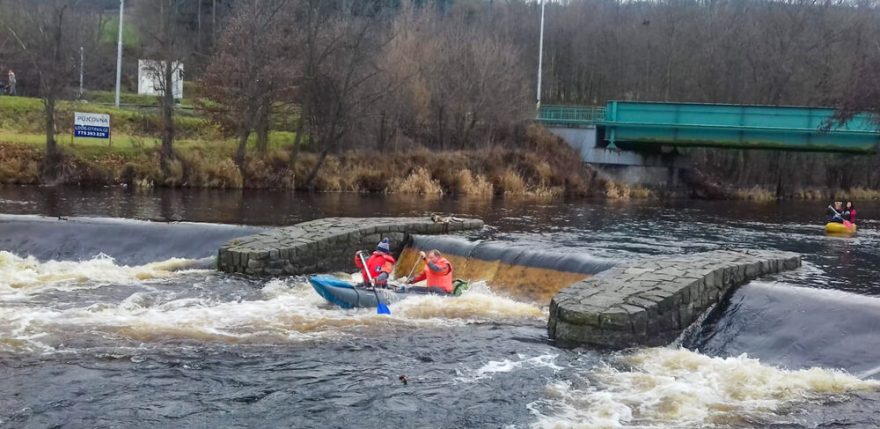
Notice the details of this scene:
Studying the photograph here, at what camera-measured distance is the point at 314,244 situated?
18688mm

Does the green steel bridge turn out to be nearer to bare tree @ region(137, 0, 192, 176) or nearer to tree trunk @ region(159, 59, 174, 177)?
bare tree @ region(137, 0, 192, 176)

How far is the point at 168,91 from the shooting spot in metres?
37.4

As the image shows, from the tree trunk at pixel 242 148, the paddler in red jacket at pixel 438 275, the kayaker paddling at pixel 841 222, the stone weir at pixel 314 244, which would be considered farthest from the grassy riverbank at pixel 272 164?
the paddler in red jacket at pixel 438 275

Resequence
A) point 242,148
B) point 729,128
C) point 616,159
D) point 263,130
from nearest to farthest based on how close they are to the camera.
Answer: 1. point 242,148
2. point 263,130
3. point 729,128
4. point 616,159

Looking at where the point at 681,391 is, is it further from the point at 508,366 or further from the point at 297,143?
the point at 297,143

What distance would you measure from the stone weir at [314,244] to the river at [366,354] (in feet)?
1.68

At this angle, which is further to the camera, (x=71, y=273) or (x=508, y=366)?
(x=71, y=273)

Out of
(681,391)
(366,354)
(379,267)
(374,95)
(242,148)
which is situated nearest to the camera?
(681,391)

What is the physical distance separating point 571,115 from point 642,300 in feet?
133

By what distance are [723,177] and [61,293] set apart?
4735 centimetres

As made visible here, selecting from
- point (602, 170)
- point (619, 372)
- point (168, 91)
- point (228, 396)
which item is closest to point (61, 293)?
point (228, 396)

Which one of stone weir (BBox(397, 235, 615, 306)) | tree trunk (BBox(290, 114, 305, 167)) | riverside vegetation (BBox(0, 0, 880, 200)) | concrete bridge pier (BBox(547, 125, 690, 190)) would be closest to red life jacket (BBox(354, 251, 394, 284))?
stone weir (BBox(397, 235, 615, 306))

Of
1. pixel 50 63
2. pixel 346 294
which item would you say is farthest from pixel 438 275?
pixel 50 63

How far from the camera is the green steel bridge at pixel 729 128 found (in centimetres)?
4106
